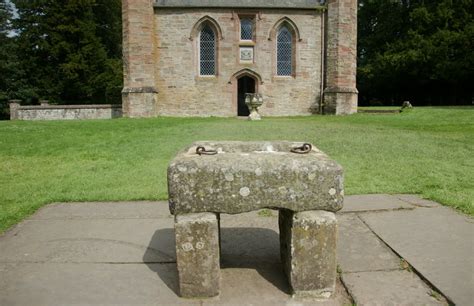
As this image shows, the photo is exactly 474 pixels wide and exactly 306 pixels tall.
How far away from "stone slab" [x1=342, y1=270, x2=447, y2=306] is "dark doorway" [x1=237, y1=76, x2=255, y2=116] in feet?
82.8

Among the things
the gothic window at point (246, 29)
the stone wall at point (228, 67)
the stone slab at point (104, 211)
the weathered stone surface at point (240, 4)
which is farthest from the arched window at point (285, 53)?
the stone slab at point (104, 211)

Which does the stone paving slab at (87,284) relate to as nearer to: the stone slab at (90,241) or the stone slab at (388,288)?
the stone slab at (90,241)

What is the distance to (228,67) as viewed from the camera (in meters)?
26.3

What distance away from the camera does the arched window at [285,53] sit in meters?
26.9

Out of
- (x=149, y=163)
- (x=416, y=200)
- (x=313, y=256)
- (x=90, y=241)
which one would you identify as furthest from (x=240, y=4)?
(x=313, y=256)

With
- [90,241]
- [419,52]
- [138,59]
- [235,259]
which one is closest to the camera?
[235,259]

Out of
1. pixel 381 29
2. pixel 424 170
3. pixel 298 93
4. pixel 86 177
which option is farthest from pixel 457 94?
pixel 86 177

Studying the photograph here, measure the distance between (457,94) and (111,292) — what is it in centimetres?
4153

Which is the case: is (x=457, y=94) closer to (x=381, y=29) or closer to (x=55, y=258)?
(x=381, y=29)

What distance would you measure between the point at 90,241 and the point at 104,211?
3.78 ft

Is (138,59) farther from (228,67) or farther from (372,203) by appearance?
(372,203)

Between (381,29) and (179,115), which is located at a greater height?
(381,29)

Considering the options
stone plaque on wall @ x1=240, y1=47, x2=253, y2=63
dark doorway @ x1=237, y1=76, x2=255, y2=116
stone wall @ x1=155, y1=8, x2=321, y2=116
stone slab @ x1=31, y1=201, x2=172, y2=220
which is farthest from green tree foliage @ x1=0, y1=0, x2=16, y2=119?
stone slab @ x1=31, y1=201, x2=172, y2=220

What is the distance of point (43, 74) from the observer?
144ft
